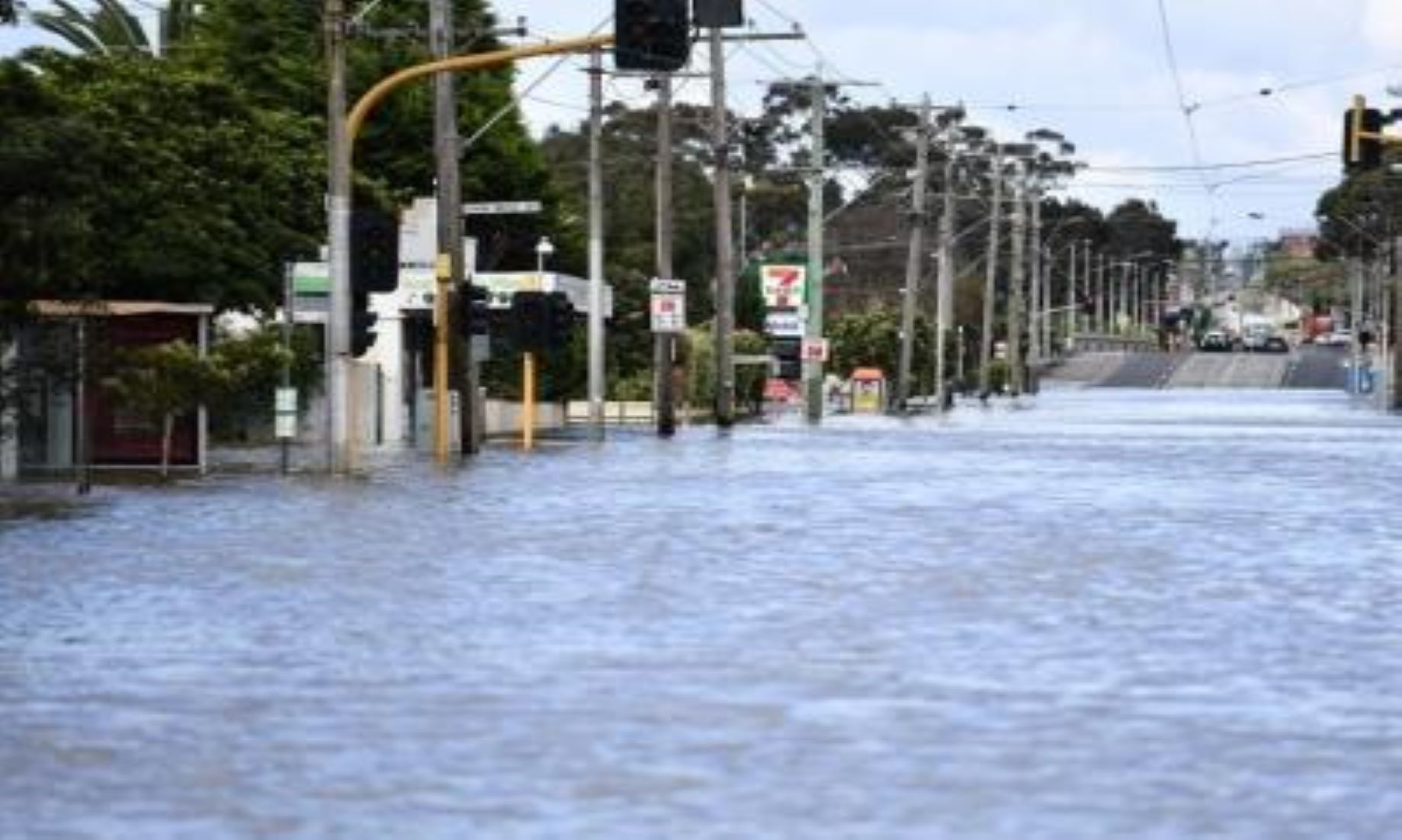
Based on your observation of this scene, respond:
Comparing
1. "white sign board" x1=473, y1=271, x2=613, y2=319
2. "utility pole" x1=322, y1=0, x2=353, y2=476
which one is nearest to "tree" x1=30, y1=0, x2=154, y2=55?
"white sign board" x1=473, y1=271, x2=613, y2=319

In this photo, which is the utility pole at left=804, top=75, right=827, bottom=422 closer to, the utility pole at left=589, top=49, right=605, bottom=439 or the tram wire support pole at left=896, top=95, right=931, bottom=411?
the tram wire support pole at left=896, top=95, right=931, bottom=411

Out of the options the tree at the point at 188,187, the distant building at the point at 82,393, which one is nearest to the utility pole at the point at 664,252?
the tree at the point at 188,187

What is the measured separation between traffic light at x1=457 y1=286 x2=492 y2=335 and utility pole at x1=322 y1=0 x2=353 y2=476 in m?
8.28

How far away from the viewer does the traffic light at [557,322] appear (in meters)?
58.8

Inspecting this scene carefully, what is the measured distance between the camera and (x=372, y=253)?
157 feet

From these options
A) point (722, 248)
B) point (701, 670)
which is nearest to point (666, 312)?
point (722, 248)

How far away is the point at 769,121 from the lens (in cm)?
17700

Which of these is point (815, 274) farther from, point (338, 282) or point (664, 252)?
point (338, 282)

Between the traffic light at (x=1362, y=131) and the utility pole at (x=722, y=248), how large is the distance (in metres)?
25.3

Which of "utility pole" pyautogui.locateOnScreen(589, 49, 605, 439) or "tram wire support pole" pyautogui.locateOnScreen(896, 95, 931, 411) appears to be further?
"tram wire support pole" pyautogui.locateOnScreen(896, 95, 931, 411)

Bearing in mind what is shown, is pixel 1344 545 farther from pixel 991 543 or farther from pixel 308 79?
pixel 308 79

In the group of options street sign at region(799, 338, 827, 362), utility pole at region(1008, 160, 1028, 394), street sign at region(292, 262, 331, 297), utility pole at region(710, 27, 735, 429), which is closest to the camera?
street sign at region(292, 262, 331, 297)

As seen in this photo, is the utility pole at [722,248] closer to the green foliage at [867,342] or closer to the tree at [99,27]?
the tree at [99,27]

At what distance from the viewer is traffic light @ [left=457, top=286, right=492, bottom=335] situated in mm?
54281
